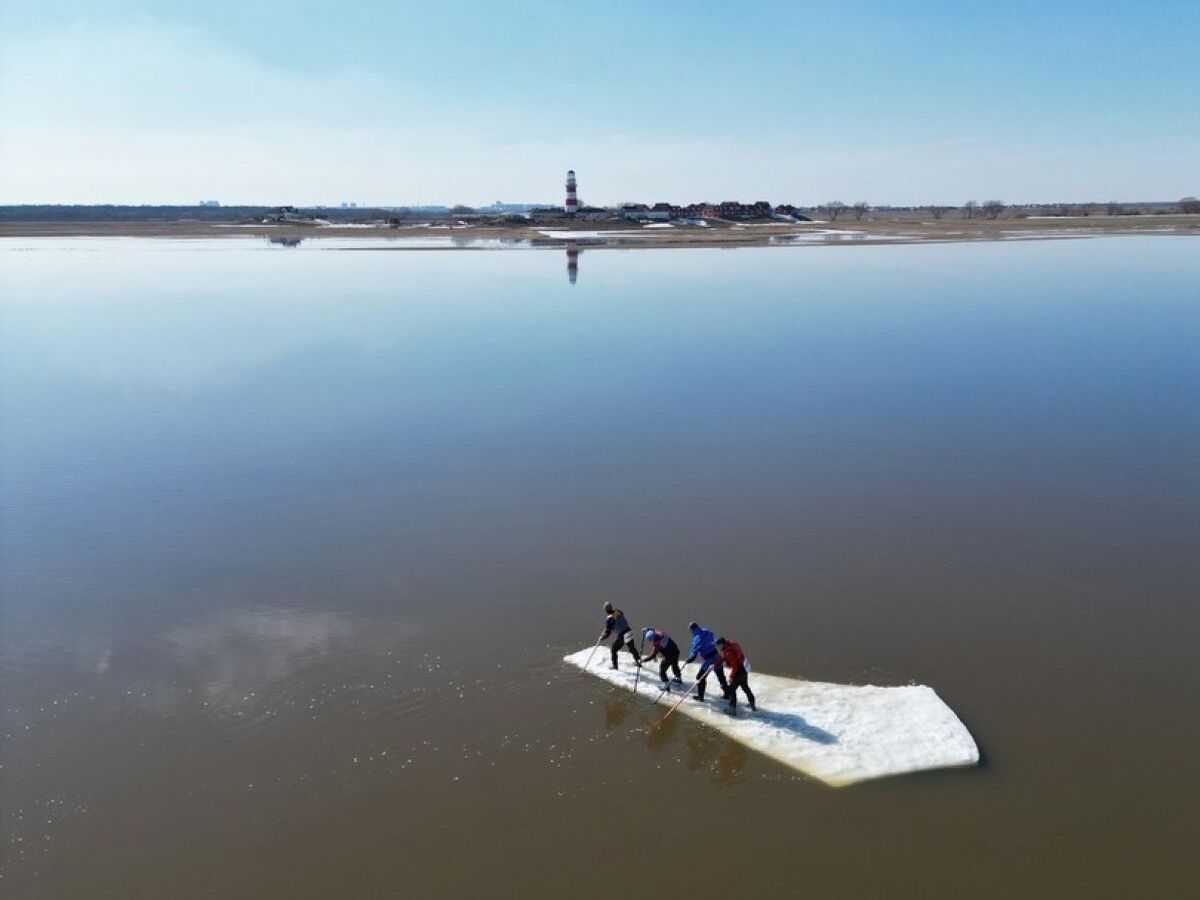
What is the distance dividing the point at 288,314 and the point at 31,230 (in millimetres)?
112751

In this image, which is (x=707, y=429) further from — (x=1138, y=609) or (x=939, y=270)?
(x=939, y=270)

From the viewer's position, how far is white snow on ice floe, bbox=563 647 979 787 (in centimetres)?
1129

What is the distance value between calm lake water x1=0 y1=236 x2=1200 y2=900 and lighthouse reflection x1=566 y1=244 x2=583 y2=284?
31.4m

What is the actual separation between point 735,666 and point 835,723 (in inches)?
60.8

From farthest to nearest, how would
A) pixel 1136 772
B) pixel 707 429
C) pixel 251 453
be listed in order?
pixel 707 429
pixel 251 453
pixel 1136 772

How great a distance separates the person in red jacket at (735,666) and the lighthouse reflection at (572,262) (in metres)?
50.2

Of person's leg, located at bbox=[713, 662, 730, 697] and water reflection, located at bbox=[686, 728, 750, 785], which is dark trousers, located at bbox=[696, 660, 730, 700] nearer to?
person's leg, located at bbox=[713, 662, 730, 697]

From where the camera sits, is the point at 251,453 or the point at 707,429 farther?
the point at 707,429

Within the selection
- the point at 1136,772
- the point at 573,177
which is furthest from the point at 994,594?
the point at 573,177

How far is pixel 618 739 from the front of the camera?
12.0 meters

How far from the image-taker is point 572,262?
248ft

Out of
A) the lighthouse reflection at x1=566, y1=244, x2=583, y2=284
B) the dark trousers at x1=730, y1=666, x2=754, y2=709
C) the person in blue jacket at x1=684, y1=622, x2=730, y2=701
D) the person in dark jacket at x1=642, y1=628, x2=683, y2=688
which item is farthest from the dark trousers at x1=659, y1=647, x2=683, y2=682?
the lighthouse reflection at x1=566, y1=244, x2=583, y2=284

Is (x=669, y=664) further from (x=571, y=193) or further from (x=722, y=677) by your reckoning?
(x=571, y=193)

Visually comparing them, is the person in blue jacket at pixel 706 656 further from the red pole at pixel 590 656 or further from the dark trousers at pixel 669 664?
the red pole at pixel 590 656
